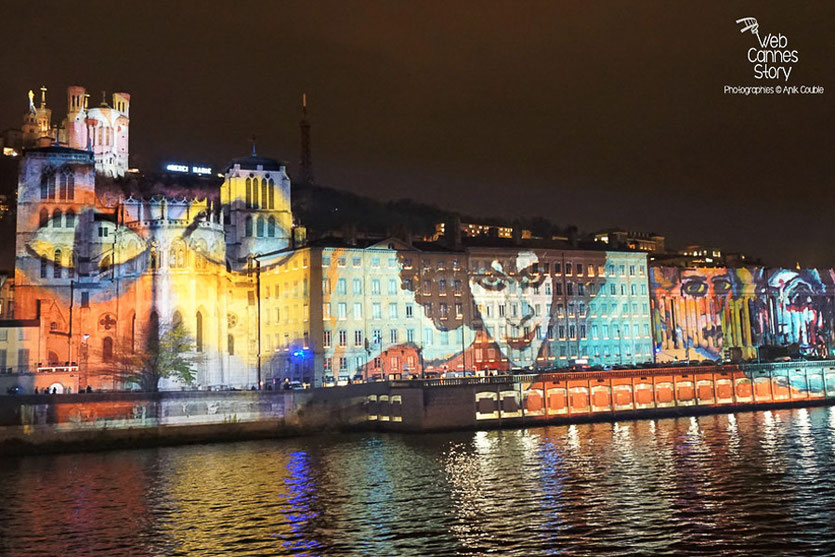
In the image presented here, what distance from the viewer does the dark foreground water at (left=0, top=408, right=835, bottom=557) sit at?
1247 inches

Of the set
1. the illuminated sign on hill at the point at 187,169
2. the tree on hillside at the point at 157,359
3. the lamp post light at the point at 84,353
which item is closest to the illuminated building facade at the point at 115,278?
the lamp post light at the point at 84,353

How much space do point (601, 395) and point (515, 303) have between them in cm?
1725

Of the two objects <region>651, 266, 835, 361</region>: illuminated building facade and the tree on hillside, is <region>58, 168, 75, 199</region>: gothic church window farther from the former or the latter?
<region>651, 266, 835, 361</region>: illuminated building facade

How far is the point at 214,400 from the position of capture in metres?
69.9

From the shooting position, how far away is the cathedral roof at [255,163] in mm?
101062

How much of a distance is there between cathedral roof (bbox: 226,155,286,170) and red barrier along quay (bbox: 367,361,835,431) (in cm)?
3758

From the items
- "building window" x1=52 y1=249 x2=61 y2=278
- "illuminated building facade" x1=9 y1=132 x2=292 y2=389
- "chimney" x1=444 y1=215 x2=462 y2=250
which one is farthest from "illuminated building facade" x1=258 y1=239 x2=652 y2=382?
"building window" x1=52 y1=249 x2=61 y2=278

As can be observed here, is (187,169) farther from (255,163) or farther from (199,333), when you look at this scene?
(199,333)

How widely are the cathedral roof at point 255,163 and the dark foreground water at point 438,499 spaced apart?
44976mm

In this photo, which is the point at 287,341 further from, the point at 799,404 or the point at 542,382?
the point at 799,404

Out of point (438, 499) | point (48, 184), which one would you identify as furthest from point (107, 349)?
point (438, 499)

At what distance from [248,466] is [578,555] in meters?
28.5

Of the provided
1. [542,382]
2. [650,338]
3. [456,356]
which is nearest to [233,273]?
[456,356]

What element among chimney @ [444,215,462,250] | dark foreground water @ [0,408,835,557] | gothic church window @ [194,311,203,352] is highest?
chimney @ [444,215,462,250]
